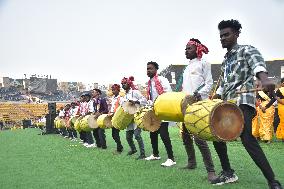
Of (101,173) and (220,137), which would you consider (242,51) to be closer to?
(220,137)

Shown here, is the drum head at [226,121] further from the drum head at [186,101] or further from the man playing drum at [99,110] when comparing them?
the man playing drum at [99,110]

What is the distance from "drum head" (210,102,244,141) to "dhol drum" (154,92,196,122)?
0.90 meters

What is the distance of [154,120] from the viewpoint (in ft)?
24.4

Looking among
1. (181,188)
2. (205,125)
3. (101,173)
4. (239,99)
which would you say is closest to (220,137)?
(205,125)

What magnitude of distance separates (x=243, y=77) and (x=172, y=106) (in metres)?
1.07

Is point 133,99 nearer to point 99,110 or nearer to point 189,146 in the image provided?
point 189,146

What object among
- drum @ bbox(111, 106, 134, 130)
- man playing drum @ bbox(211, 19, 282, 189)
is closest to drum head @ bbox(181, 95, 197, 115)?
man playing drum @ bbox(211, 19, 282, 189)

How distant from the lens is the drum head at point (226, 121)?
4402 millimetres

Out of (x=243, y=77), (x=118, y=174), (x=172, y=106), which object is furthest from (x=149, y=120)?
(x=243, y=77)

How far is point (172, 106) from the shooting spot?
214 inches

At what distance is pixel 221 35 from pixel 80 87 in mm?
74364

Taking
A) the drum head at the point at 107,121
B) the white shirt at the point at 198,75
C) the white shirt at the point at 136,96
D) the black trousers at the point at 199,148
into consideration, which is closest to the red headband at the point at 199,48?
the white shirt at the point at 198,75

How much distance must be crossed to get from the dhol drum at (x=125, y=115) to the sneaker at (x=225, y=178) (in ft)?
11.3

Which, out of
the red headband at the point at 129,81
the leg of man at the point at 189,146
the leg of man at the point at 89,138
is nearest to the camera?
the leg of man at the point at 189,146
